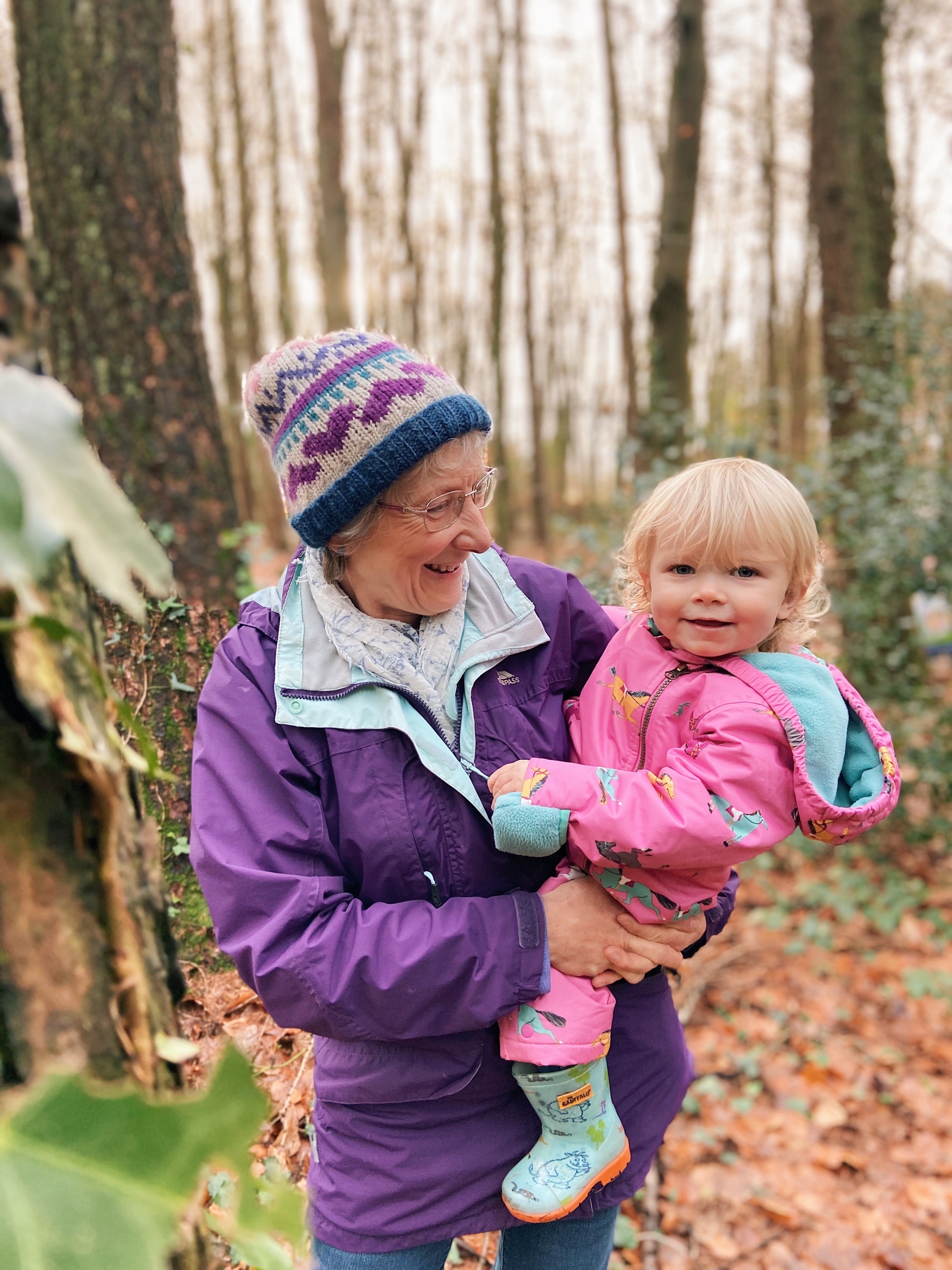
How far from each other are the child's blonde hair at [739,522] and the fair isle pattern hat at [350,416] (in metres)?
0.43

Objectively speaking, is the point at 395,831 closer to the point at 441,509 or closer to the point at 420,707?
the point at 420,707

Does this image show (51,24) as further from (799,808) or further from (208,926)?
(799,808)

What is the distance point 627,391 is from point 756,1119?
6.81 meters

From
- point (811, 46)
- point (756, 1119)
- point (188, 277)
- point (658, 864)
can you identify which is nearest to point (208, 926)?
point (658, 864)

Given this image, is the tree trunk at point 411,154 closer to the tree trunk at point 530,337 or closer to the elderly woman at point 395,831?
the tree trunk at point 530,337

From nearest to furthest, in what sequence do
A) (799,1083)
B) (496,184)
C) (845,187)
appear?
(799,1083) < (845,187) < (496,184)

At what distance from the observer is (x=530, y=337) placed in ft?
44.3

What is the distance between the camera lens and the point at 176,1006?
0.61 metres

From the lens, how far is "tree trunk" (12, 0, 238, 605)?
2973mm

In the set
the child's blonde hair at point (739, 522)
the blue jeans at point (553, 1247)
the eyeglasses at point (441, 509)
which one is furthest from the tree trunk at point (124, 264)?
the blue jeans at point (553, 1247)

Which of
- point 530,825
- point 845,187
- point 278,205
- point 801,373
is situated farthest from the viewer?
point 801,373

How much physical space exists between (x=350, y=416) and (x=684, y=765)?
88cm

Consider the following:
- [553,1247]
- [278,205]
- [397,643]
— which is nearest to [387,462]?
[397,643]

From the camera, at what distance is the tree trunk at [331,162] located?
7918 millimetres
